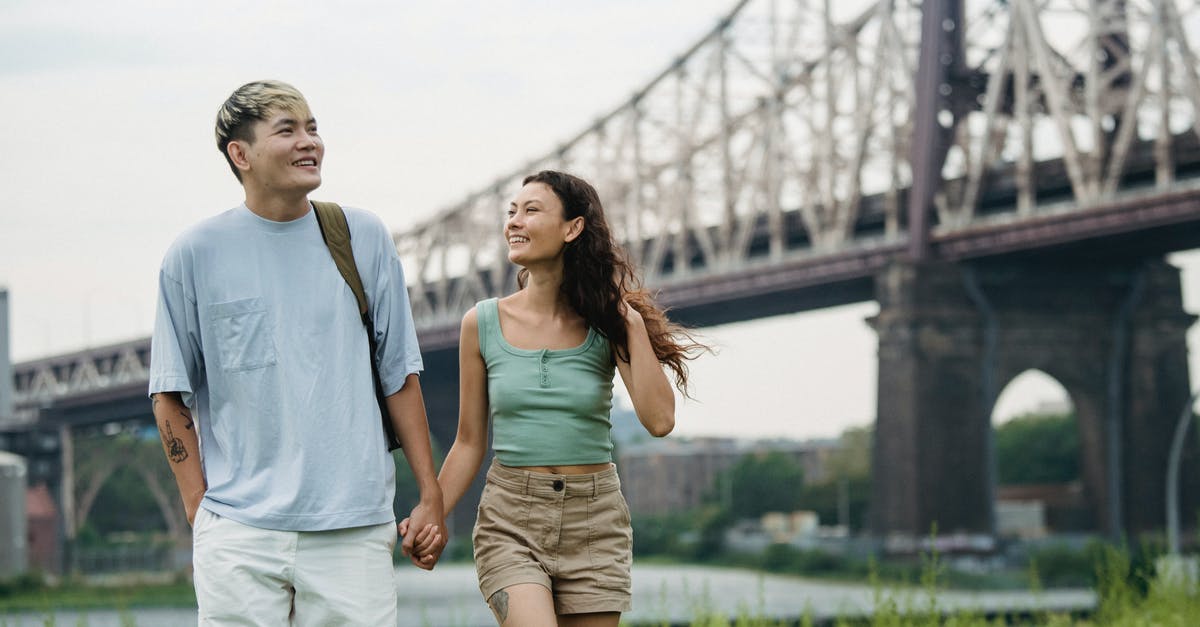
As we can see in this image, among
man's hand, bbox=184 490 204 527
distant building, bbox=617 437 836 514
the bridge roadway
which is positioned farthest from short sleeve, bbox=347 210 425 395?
distant building, bbox=617 437 836 514

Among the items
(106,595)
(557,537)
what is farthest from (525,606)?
(106,595)

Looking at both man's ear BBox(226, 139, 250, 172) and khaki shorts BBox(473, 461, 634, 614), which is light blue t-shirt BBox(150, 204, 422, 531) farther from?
khaki shorts BBox(473, 461, 634, 614)

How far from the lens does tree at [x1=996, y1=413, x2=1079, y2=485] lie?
69.0 m

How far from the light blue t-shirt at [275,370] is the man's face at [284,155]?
0.11 m

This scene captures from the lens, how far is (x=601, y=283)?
4.13 metres

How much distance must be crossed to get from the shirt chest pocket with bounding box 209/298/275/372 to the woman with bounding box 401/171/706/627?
1.78 ft

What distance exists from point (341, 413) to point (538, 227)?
2.34 ft

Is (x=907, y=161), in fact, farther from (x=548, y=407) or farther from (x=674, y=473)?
(x=674, y=473)

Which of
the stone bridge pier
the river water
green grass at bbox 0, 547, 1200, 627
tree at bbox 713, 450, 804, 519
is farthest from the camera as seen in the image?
tree at bbox 713, 450, 804, 519

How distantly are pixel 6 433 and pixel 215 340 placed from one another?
49694 millimetres

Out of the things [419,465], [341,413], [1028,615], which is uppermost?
[341,413]

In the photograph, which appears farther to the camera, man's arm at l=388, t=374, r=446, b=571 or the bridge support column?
the bridge support column

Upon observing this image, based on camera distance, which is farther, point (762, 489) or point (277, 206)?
point (762, 489)

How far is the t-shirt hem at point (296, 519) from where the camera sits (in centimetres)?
360
